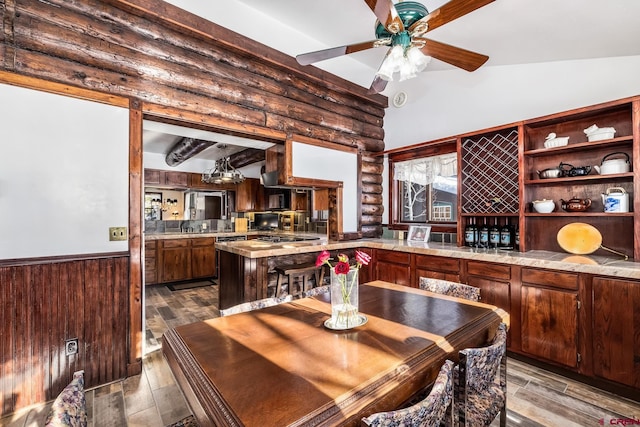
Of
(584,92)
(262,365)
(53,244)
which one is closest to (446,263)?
(584,92)

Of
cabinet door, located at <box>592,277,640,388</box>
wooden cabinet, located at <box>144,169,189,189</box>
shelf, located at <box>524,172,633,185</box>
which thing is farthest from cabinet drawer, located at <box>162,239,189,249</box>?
cabinet door, located at <box>592,277,640,388</box>

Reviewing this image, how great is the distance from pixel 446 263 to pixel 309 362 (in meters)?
2.60

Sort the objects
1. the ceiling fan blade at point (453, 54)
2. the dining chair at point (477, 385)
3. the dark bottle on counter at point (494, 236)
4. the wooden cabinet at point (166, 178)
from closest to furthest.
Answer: the dining chair at point (477, 385) → the ceiling fan blade at point (453, 54) → the dark bottle on counter at point (494, 236) → the wooden cabinet at point (166, 178)

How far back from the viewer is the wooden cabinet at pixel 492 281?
2830 millimetres

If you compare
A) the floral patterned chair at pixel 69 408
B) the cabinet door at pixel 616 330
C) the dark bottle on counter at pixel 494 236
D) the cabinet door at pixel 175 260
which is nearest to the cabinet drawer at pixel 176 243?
the cabinet door at pixel 175 260

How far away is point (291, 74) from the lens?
12.1 ft

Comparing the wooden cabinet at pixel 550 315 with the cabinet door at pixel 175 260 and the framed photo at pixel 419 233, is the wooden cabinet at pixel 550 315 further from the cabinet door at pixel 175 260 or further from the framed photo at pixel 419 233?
the cabinet door at pixel 175 260

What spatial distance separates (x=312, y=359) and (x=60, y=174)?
239cm

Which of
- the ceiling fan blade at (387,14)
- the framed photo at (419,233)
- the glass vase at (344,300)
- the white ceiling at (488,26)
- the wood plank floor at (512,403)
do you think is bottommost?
the wood plank floor at (512,403)

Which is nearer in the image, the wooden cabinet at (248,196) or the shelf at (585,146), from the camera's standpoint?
the shelf at (585,146)

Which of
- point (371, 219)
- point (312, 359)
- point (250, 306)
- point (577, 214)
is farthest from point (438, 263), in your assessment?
point (312, 359)

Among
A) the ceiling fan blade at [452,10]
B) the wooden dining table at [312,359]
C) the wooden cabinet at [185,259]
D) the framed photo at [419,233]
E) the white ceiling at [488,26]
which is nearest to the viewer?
the wooden dining table at [312,359]

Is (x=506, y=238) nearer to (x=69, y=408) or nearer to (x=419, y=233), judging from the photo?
(x=419, y=233)

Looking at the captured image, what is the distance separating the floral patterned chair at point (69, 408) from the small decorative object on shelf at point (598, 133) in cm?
393
